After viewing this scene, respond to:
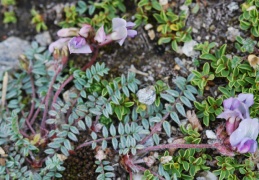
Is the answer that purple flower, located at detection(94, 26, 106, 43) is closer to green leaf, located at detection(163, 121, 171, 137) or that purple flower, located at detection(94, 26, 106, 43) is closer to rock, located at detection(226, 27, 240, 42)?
green leaf, located at detection(163, 121, 171, 137)

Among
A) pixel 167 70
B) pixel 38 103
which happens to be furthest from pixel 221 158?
pixel 38 103

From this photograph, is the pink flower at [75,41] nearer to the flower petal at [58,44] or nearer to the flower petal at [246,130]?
the flower petal at [58,44]

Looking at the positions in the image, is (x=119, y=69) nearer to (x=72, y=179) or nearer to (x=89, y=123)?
(x=89, y=123)

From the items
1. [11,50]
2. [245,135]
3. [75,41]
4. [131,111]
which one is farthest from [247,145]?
[11,50]

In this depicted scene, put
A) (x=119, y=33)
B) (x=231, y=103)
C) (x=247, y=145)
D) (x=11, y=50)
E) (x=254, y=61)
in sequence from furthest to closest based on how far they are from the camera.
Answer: (x=11, y=50)
(x=119, y=33)
(x=254, y=61)
(x=231, y=103)
(x=247, y=145)

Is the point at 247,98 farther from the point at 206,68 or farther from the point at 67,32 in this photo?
the point at 67,32

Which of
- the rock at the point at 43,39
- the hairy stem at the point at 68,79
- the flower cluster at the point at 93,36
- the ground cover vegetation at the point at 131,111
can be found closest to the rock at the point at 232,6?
the ground cover vegetation at the point at 131,111

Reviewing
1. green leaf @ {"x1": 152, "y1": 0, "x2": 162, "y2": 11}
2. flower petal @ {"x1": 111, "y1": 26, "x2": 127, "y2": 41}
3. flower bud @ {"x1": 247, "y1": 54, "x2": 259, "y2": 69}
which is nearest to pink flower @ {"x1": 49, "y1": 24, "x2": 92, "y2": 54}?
flower petal @ {"x1": 111, "y1": 26, "x2": 127, "y2": 41}
